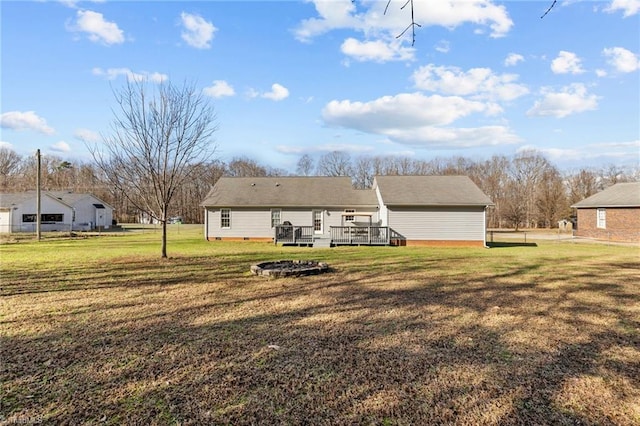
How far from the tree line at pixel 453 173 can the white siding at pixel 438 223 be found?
25.3 meters

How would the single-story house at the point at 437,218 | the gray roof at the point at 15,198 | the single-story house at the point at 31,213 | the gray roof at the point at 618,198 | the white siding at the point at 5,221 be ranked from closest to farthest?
the single-story house at the point at 437,218 < the gray roof at the point at 618,198 < the white siding at the point at 5,221 < the single-story house at the point at 31,213 < the gray roof at the point at 15,198

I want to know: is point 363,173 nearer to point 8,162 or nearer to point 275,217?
point 275,217

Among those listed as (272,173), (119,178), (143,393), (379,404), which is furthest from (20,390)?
(272,173)

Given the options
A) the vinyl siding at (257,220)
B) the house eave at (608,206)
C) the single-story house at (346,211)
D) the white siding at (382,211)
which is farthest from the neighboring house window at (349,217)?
the house eave at (608,206)

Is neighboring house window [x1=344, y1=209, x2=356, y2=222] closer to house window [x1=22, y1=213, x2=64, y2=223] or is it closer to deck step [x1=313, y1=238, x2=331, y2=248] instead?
deck step [x1=313, y1=238, x2=331, y2=248]

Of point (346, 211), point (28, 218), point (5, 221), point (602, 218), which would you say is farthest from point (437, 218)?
point (5, 221)

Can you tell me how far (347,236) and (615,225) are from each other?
1925 cm

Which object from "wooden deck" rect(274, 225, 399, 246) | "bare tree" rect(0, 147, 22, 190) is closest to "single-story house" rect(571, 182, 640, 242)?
"wooden deck" rect(274, 225, 399, 246)

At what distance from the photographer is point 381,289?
7945 millimetres

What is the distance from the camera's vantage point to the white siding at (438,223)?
66.1ft

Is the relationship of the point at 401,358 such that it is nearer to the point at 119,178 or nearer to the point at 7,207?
the point at 119,178

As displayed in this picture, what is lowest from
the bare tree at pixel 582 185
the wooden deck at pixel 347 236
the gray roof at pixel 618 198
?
the wooden deck at pixel 347 236

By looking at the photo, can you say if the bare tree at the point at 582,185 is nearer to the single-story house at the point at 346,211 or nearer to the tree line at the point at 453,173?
the tree line at the point at 453,173

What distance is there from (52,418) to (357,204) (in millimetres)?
19939
